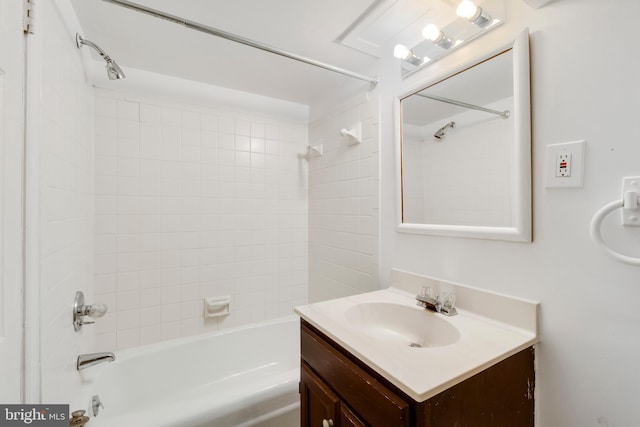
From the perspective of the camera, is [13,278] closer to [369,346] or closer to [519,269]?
[369,346]

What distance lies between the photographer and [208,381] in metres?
1.75

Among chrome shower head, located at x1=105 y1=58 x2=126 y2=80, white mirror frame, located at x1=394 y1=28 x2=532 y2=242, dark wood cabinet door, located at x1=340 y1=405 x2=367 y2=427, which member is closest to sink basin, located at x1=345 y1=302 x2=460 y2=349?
dark wood cabinet door, located at x1=340 y1=405 x2=367 y2=427

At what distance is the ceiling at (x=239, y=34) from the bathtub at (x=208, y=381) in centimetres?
168

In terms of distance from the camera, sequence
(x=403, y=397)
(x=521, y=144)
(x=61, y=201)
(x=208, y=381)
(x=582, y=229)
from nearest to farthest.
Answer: (x=403, y=397), (x=582, y=229), (x=521, y=144), (x=61, y=201), (x=208, y=381)

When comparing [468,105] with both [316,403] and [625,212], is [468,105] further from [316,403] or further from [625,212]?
[316,403]

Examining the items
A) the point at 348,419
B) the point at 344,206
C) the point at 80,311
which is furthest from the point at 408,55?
the point at 80,311

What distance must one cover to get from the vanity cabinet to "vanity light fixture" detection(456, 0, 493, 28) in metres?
1.13

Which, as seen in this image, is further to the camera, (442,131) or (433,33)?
(442,131)

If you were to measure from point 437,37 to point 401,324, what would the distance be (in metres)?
1.20

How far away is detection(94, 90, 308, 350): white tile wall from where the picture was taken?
163 cm

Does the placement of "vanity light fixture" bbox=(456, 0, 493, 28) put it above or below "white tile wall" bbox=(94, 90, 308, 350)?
above

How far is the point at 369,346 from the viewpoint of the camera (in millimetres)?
805

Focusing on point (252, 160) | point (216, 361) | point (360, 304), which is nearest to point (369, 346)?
point (360, 304)

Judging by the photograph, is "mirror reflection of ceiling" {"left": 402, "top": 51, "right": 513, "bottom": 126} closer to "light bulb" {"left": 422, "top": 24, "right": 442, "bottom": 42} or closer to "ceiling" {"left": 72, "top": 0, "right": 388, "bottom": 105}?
"light bulb" {"left": 422, "top": 24, "right": 442, "bottom": 42}
